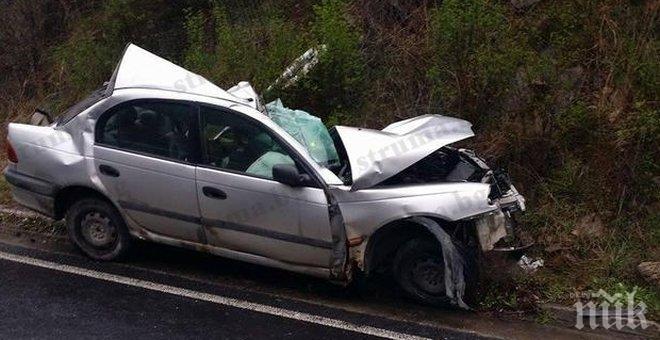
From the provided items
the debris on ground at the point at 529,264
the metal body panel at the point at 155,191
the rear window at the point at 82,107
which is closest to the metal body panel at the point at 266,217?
the metal body panel at the point at 155,191

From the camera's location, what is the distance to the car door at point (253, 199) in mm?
4930

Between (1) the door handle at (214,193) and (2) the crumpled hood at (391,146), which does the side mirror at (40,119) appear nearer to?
(1) the door handle at (214,193)

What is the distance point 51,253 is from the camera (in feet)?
19.3

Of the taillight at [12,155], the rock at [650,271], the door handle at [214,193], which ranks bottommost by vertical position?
the rock at [650,271]

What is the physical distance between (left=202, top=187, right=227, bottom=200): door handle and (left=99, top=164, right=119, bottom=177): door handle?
768mm

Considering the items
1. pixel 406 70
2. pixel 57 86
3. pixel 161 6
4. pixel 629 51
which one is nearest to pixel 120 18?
pixel 161 6

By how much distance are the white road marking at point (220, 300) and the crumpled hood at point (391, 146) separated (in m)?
0.97

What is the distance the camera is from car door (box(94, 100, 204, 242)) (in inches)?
204

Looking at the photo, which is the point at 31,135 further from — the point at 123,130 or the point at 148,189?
the point at 148,189

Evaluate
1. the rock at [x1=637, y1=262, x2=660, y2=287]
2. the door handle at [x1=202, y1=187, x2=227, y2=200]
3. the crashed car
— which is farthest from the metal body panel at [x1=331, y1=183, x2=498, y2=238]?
the rock at [x1=637, y1=262, x2=660, y2=287]

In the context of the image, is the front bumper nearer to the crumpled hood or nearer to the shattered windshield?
the crumpled hood

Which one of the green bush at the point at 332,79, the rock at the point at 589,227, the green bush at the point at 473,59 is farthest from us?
the green bush at the point at 332,79

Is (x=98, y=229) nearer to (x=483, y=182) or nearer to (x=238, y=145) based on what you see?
(x=238, y=145)

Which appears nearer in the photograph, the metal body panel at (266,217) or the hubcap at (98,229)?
the metal body panel at (266,217)
